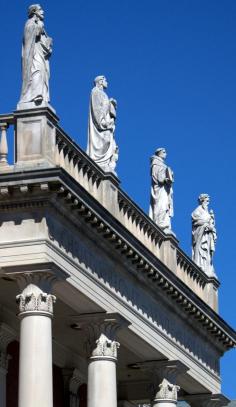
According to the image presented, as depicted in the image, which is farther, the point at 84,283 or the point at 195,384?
the point at 195,384

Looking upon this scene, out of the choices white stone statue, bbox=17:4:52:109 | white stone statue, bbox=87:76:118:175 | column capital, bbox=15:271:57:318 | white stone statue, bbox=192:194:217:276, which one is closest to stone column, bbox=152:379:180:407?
white stone statue, bbox=192:194:217:276

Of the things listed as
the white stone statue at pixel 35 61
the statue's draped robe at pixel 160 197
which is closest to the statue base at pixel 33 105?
the white stone statue at pixel 35 61

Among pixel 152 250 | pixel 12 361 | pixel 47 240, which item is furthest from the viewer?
pixel 152 250

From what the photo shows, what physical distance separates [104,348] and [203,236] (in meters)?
15.1

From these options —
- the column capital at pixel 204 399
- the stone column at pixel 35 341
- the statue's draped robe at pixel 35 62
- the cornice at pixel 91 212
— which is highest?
the statue's draped robe at pixel 35 62

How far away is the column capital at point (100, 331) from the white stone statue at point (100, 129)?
5.07m

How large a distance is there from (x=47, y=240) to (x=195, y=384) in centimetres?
1818

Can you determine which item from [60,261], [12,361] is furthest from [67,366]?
[60,261]

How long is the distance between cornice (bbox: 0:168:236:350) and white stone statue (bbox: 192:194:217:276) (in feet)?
15.2

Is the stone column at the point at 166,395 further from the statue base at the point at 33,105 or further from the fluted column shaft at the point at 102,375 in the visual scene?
the statue base at the point at 33,105

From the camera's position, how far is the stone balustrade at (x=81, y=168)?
46.6 meters

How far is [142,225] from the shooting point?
5631 cm

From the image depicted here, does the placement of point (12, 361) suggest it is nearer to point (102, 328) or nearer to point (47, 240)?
point (102, 328)

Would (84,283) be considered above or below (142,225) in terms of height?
below
